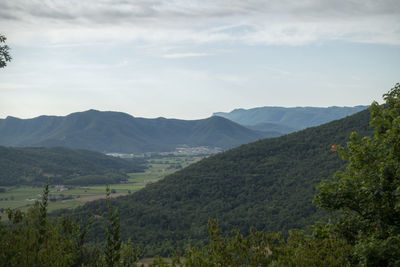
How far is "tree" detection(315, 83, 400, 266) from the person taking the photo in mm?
10938

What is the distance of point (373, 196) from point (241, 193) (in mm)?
69422

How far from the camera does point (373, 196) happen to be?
1228 centimetres

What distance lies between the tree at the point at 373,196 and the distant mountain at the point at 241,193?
40.2m

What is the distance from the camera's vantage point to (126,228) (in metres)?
64.1

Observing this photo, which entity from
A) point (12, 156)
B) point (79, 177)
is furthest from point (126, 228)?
point (12, 156)

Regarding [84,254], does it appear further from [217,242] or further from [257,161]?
[257,161]

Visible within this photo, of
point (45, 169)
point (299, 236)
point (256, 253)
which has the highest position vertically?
point (256, 253)

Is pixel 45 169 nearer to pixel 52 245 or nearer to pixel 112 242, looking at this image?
pixel 52 245

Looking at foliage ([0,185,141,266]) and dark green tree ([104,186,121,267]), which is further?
foliage ([0,185,141,266])

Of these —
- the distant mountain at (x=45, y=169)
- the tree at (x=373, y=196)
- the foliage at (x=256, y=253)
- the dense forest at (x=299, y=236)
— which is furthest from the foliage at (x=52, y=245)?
the distant mountain at (x=45, y=169)

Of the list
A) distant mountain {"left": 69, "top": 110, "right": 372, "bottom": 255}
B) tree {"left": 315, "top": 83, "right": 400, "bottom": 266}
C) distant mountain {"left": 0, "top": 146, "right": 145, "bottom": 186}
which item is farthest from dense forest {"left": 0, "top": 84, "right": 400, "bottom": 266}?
distant mountain {"left": 0, "top": 146, "right": 145, "bottom": 186}

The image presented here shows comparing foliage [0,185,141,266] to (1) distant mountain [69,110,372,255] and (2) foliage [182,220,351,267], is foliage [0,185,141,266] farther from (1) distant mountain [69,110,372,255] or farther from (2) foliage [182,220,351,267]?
(1) distant mountain [69,110,372,255]

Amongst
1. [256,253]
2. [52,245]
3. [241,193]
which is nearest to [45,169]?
[241,193]

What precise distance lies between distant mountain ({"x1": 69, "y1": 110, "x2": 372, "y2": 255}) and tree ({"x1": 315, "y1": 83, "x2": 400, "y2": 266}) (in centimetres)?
4022
